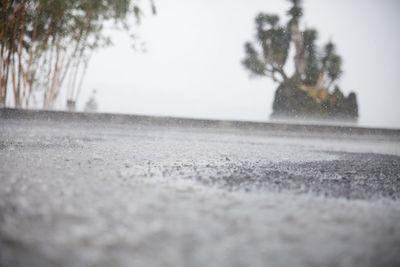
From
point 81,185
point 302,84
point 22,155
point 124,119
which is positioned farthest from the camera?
point 302,84

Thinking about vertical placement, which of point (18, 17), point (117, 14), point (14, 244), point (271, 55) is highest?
point (271, 55)

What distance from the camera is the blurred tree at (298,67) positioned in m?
13.5

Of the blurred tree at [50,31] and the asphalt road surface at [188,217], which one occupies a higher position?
the blurred tree at [50,31]

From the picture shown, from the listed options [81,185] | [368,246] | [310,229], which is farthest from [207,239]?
[81,185]

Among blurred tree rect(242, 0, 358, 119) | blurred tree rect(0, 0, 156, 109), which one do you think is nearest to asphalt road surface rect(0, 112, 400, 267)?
blurred tree rect(0, 0, 156, 109)

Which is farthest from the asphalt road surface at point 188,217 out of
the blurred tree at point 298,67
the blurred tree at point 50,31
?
the blurred tree at point 298,67

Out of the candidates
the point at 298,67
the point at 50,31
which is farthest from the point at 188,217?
the point at 298,67

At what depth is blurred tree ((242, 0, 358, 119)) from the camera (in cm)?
1352

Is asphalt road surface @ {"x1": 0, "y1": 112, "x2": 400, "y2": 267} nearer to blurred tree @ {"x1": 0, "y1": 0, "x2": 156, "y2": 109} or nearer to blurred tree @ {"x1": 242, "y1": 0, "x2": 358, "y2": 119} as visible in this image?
blurred tree @ {"x1": 0, "y1": 0, "x2": 156, "y2": 109}

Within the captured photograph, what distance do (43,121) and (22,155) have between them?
4992 millimetres

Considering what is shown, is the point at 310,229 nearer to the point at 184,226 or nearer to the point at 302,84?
the point at 184,226

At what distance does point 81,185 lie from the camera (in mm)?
1434

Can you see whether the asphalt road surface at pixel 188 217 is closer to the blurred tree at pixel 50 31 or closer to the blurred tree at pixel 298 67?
the blurred tree at pixel 50 31

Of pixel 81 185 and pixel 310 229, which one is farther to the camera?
pixel 81 185
